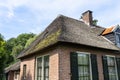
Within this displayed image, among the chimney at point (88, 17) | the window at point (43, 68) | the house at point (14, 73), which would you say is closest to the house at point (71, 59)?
the window at point (43, 68)

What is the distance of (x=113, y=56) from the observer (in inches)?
529

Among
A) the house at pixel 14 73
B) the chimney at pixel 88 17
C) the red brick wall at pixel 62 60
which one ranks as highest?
the chimney at pixel 88 17

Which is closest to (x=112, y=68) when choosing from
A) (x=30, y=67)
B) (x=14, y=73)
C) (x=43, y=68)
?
(x=43, y=68)

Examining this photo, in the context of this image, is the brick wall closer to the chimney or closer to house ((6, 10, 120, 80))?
house ((6, 10, 120, 80))

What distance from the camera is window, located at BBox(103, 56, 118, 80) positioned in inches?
487

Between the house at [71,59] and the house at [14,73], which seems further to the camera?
the house at [14,73]

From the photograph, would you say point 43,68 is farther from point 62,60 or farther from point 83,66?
point 83,66

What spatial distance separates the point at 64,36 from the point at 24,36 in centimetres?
4490

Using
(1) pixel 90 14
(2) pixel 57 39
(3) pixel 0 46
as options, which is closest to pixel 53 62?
(2) pixel 57 39

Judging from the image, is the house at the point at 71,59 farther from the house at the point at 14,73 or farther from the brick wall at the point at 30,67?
the house at the point at 14,73

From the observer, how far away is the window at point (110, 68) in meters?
12.4

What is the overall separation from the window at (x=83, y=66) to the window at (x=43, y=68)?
2.08m

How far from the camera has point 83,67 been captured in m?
11.3

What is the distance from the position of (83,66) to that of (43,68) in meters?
2.96
